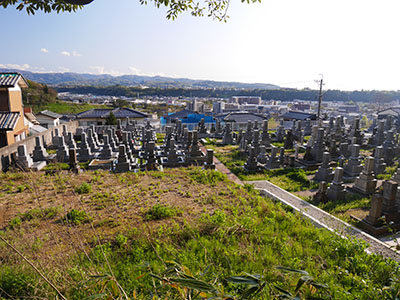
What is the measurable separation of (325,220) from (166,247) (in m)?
5.10

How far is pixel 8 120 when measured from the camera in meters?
17.9

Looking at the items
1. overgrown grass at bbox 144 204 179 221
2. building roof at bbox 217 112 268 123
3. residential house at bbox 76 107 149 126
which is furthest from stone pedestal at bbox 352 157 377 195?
residential house at bbox 76 107 149 126

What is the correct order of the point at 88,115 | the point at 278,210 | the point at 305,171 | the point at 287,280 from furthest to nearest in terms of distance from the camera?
the point at 88,115 → the point at 305,171 → the point at 278,210 → the point at 287,280

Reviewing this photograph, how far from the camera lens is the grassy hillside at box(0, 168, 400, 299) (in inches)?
131

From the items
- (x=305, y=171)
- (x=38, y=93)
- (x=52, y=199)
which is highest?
(x=38, y=93)

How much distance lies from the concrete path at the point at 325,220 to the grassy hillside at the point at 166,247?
112 cm

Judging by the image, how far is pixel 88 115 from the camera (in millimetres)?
35469

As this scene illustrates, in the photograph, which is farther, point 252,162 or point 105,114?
point 105,114

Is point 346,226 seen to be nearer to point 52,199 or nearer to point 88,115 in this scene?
point 52,199

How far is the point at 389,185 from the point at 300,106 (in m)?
95.1

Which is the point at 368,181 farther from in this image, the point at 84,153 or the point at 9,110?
the point at 9,110

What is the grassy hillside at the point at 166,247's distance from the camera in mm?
3334

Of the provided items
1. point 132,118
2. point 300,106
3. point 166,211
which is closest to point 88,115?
point 132,118

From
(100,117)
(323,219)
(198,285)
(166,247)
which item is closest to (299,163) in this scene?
(323,219)
